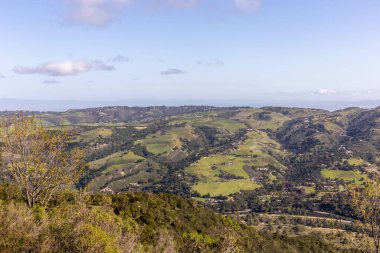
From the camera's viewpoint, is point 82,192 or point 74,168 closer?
point 74,168

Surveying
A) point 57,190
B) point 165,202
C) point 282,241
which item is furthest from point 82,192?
point 282,241

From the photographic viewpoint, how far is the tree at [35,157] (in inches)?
1529

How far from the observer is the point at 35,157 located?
40.4 meters

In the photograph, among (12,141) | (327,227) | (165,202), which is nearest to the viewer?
(12,141)

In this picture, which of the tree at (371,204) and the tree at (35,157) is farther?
the tree at (35,157)

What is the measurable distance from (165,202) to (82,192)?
45140mm

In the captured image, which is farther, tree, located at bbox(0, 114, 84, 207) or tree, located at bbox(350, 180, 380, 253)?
tree, located at bbox(0, 114, 84, 207)

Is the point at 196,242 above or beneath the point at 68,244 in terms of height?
beneath

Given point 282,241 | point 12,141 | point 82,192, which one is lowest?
point 282,241

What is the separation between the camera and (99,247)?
25.9 meters

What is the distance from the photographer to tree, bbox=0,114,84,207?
38.8m

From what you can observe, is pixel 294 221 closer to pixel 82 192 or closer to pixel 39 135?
pixel 82 192

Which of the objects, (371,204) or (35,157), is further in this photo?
(35,157)

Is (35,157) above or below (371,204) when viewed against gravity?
above
